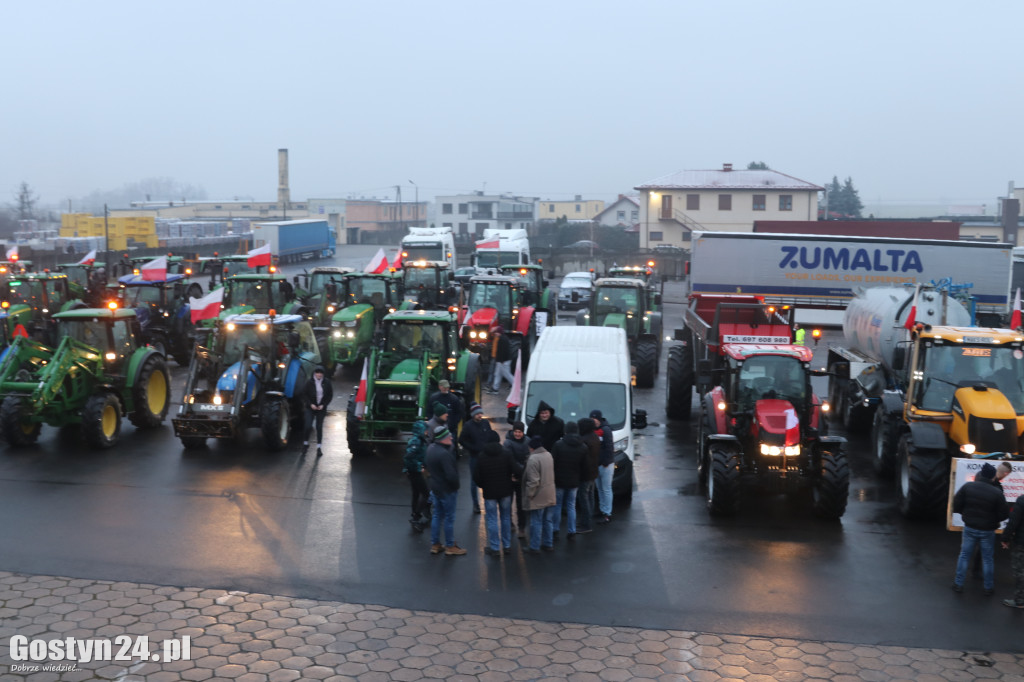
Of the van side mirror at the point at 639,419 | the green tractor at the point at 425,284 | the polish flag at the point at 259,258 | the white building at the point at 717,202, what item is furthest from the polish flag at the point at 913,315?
the white building at the point at 717,202

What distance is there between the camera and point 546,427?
1084cm

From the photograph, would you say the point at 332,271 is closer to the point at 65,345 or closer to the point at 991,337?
the point at 65,345

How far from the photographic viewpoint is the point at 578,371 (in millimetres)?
12523

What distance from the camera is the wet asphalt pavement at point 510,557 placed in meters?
8.71

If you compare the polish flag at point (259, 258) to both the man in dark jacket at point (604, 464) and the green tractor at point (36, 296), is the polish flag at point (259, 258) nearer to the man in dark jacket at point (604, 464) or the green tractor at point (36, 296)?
the green tractor at point (36, 296)

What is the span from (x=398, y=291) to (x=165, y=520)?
13.9 metres

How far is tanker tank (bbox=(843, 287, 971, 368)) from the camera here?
15.1 m

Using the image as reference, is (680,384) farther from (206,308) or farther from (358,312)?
(206,308)

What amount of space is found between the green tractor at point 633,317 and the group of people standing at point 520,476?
353 inches

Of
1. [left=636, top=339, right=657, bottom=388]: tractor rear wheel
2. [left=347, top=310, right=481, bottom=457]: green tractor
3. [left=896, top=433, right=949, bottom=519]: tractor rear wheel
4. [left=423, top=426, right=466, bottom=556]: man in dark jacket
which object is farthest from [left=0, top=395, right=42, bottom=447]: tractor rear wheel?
[left=896, top=433, right=949, bottom=519]: tractor rear wheel

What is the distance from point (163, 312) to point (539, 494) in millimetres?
14891

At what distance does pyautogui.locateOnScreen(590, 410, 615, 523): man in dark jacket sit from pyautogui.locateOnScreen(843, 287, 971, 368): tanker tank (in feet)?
19.1

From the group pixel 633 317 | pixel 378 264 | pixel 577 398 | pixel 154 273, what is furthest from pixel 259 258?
pixel 577 398

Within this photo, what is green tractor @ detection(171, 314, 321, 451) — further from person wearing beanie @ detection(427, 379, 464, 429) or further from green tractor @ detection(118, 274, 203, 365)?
green tractor @ detection(118, 274, 203, 365)
